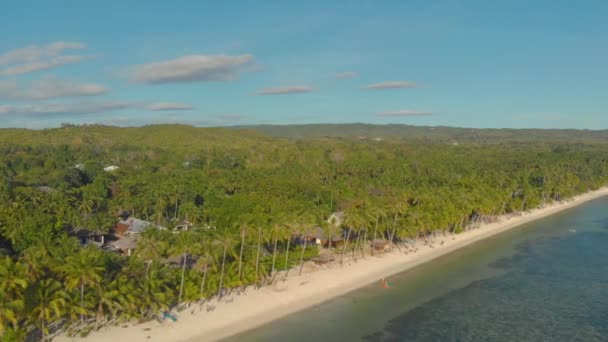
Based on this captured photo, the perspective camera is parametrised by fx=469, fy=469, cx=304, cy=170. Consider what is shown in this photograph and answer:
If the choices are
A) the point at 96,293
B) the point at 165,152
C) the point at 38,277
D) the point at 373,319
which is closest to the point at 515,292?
the point at 373,319

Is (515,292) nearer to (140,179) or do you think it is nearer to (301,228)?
(301,228)

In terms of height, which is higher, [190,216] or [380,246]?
[380,246]

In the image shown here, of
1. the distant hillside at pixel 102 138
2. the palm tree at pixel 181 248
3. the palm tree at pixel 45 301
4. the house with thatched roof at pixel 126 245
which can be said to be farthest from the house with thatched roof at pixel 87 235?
the distant hillside at pixel 102 138

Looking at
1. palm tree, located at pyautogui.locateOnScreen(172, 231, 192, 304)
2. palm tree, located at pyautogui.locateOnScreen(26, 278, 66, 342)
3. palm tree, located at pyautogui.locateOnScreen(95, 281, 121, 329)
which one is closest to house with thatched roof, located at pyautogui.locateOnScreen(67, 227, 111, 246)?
palm tree, located at pyautogui.locateOnScreen(172, 231, 192, 304)

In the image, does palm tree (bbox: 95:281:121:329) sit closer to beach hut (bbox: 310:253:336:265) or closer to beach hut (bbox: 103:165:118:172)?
beach hut (bbox: 310:253:336:265)

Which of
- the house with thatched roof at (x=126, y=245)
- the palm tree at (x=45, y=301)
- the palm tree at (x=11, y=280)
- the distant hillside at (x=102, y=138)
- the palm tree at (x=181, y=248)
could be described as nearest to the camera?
the palm tree at (x=11, y=280)

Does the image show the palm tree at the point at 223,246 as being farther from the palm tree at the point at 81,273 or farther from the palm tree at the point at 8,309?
the palm tree at the point at 8,309

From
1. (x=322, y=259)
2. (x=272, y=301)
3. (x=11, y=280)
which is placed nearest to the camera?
(x=11, y=280)

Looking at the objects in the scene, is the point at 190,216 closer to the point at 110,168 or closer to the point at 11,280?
the point at 11,280

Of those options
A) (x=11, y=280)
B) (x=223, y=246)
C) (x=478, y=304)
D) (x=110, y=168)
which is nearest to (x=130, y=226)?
(x=223, y=246)
